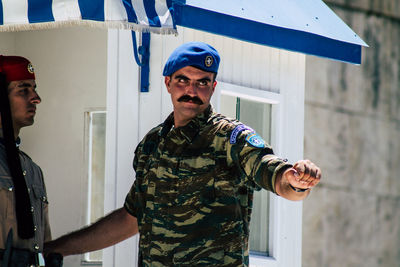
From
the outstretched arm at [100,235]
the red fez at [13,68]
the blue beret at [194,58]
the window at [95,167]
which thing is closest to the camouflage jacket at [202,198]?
the blue beret at [194,58]

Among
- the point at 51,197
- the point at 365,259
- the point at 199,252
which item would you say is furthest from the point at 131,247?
the point at 365,259

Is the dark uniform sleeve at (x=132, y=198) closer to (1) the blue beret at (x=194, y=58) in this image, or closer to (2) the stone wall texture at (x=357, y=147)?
(1) the blue beret at (x=194, y=58)

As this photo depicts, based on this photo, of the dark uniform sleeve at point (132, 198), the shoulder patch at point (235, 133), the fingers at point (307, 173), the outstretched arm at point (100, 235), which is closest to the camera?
the fingers at point (307, 173)

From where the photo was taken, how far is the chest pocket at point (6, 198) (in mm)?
4328

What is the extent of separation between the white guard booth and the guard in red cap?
0.30m

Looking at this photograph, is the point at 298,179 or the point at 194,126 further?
the point at 194,126

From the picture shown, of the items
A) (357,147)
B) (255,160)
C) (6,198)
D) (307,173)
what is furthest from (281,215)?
(357,147)

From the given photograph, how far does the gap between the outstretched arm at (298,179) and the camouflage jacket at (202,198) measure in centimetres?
40

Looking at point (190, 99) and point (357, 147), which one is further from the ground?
point (190, 99)

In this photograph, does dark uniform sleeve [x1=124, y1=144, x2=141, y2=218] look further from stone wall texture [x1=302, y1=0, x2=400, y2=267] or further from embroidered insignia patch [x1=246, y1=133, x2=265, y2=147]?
stone wall texture [x1=302, y1=0, x2=400, y2=267]

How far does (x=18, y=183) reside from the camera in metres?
4.39

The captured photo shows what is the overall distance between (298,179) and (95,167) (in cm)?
394

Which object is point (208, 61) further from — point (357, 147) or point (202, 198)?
point (357, 147)

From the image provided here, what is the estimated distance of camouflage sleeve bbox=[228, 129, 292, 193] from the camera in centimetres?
376
